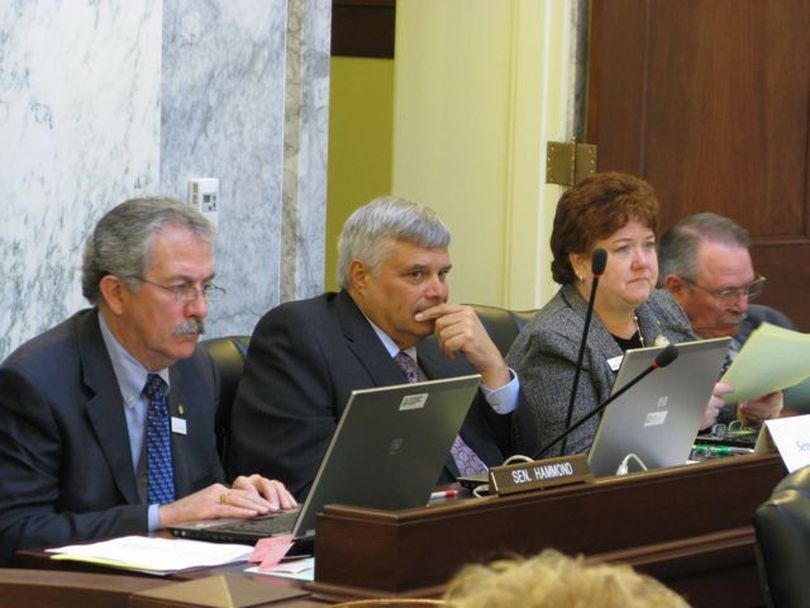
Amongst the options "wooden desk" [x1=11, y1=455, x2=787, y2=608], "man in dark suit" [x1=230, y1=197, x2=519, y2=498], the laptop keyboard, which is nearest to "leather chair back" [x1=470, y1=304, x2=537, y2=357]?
"man in dark suit" [x1=230, y1=197, x2=519, y2=498]

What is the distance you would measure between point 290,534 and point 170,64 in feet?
7.34

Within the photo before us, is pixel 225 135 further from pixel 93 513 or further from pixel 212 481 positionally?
pixel 93 513

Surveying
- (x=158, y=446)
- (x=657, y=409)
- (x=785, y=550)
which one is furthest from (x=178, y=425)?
(x=785, y=550)

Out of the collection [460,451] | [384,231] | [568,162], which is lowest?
[460,451]

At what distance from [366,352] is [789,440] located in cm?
98

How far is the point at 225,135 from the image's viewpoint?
5207 mm

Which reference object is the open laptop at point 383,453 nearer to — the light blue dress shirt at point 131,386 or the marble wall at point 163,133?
the light blue dress shirt at point 131,386

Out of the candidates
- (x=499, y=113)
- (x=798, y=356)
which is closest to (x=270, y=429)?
(x=798, y=356)

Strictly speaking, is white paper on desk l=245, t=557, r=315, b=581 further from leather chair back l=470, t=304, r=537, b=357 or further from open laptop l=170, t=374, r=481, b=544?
leather chair back l=470, t=304, r=537, b=357

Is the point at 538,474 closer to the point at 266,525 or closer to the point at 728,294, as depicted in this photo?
the point at 266,525

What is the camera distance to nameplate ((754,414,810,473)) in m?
3.55

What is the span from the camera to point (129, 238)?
12.0 ft

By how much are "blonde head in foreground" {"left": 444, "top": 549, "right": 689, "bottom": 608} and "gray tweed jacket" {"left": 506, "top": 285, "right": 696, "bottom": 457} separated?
2.97 metres

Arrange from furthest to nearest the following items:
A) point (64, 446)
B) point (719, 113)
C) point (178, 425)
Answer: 1. point (719, 113)
2. point (178, 425)
3. point (64, 446)
